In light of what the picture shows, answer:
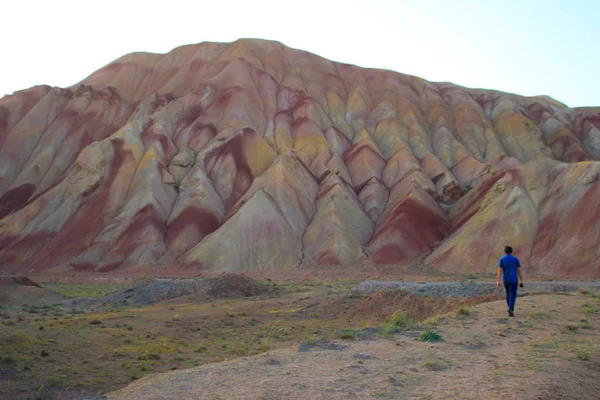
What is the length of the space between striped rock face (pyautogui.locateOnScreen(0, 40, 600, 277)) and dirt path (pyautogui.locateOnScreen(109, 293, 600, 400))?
3420cm

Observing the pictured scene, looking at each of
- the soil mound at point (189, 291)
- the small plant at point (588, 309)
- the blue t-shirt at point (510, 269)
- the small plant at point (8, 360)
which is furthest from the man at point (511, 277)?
the soil mound at point (189, 291)

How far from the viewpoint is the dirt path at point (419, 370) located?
769 centimetres

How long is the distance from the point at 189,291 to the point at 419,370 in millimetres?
24096

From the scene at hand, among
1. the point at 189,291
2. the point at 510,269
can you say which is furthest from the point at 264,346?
the point at 189,291

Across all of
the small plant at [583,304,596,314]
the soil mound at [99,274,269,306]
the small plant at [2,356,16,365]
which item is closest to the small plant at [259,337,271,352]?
the small plant at [2,356,16,365]

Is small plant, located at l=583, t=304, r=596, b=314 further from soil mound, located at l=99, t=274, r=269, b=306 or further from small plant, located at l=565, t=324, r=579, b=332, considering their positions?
soil mound, located at l=99, t=274, r=269, b=306

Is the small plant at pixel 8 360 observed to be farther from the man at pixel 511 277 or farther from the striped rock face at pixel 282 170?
the striped rock face at pixel 282 170

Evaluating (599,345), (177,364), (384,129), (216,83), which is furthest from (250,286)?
(216,83)

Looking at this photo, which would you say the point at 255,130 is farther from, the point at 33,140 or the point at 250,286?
the point at 250,286

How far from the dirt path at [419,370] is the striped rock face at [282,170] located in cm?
3420

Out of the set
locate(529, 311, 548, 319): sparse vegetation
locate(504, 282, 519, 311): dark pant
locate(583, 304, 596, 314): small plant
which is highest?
locate(504, 282, 519, 311): dark pant

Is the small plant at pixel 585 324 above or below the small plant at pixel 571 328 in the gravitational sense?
below

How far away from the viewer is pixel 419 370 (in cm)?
871

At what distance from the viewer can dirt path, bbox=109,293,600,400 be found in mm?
7691
